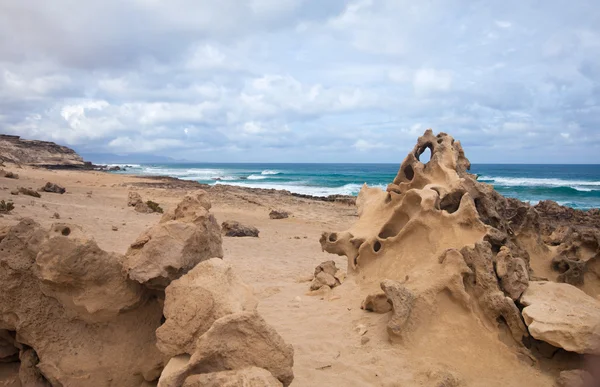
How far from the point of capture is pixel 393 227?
641 centimetres

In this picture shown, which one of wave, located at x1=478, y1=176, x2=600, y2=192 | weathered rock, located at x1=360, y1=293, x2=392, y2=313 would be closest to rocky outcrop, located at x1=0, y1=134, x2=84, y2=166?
wave, located at x1=478, y1=176, x2=600, y2=192

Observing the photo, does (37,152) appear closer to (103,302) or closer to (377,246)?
(377,246)

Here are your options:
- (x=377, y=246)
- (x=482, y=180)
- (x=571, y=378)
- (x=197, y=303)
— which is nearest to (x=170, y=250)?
(x=197, y=303)

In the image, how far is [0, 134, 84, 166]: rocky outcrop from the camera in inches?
1857

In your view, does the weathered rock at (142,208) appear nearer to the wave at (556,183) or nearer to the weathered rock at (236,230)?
the weathered rock at (236,230)

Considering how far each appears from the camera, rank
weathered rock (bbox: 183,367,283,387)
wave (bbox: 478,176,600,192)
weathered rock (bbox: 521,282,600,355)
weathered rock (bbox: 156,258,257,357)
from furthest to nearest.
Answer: wave (bbox: 478,176,600,192) < weathered rock (bbox: 521,282,600,355) < weathered rock (bbox: 156,258,257,357) < weathered rock (bbox: 183,367,283,387)

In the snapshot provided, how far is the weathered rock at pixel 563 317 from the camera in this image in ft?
11.8

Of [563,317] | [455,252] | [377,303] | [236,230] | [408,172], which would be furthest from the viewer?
[236,230]

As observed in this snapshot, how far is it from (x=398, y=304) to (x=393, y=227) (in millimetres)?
2044

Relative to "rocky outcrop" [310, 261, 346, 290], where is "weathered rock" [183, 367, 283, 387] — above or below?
above

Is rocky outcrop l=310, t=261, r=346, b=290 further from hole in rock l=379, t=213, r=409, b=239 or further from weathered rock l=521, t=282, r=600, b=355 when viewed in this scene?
weathered rock l=521, t=282, r=600, b=355

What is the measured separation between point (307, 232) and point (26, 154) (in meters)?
45.3

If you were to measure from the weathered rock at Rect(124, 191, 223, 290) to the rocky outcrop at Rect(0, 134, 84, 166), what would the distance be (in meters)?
49.2

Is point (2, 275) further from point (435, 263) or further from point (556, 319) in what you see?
point (556, 319)
